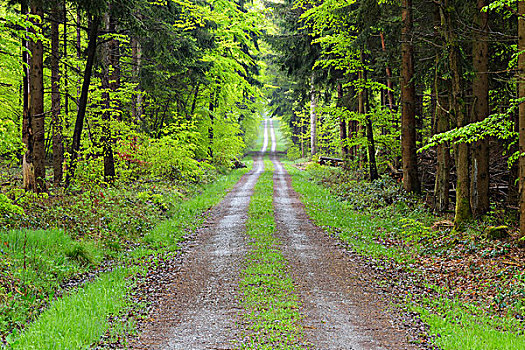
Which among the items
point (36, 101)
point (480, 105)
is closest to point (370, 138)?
point (480, 105)

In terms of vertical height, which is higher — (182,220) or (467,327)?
(182,220)

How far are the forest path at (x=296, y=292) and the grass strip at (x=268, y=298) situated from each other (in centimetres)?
15

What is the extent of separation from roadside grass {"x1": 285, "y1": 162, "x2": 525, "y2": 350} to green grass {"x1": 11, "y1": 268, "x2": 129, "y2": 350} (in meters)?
4.73

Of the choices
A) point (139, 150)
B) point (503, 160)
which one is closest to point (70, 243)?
point (139, 150)

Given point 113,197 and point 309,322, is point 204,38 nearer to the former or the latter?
point 113,197

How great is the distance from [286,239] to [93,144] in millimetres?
8587

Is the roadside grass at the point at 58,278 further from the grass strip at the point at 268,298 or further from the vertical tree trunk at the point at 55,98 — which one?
the vertical tree trunk at the point at 55,98

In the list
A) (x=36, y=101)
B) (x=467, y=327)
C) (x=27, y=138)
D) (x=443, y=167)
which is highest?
(x=36, y=101)

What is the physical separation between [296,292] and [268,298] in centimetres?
62

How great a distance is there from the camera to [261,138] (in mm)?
92562

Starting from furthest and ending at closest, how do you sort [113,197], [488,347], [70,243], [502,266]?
[113,197] → [70,243] → [502,266] → [488,347]

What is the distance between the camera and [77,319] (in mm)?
5953

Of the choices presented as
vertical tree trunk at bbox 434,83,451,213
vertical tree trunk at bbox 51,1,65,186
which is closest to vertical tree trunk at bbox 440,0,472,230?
vertical tree trunk at bbox 434,83,451,213

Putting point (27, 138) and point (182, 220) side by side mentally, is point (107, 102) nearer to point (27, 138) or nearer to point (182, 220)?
point (27, 138)
